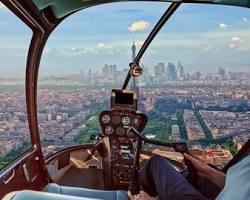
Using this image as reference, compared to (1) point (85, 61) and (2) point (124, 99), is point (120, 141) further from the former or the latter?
(1) point (85, 61)

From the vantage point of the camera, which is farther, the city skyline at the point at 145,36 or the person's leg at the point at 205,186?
the city skyline at the point at 145,36

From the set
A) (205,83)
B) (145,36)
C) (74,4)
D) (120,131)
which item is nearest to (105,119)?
(120,131)

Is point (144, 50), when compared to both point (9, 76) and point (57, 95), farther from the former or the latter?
point (9, 76)

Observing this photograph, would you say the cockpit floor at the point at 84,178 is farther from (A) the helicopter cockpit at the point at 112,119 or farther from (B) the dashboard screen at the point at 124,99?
(B) the dashboard screen at the point at 124,99

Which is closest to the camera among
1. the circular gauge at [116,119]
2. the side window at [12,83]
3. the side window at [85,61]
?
the side window at [12,83]

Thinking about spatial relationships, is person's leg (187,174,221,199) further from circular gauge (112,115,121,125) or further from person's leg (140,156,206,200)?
circular gauge (112,115,121,125)

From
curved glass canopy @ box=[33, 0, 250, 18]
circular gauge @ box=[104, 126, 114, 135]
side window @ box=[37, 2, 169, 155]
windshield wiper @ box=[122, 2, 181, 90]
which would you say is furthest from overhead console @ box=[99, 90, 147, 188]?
curved glass canopy @ box=[33, 0, 250, 18]

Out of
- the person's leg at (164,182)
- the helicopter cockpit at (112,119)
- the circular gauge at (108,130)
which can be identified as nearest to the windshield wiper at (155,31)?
the helicopter cockpit at (112,119)
